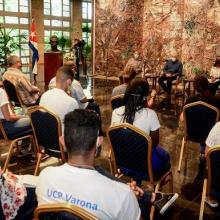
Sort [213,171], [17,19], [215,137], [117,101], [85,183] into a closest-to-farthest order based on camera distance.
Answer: [85,183], [213,171], [215,137], [117,101], [17,19]

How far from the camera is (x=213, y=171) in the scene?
258 centimetres

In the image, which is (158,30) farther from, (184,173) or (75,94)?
(184,173)

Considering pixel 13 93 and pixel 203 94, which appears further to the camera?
pixel 13 93

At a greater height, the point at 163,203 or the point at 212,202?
the point at 163,203

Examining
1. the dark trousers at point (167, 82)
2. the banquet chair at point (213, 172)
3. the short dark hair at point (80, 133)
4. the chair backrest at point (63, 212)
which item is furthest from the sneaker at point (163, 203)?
the dark trousers at point (167, 82)

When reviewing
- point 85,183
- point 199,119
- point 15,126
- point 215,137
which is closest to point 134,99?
point 215,137

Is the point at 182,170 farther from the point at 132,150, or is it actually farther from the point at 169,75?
the point at 169,75

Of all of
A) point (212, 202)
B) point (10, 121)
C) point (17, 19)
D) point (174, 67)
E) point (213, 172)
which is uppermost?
point (17, 19)

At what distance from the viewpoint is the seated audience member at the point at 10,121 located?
3.75 m

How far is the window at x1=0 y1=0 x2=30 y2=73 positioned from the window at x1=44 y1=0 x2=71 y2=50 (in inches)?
46.5

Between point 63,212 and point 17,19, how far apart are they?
15.6 meters

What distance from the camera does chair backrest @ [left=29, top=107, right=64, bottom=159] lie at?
3307mm

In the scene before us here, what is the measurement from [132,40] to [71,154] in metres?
9.86

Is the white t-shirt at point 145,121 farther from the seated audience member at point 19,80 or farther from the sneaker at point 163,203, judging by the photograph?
the seated audience member at point 19,80
